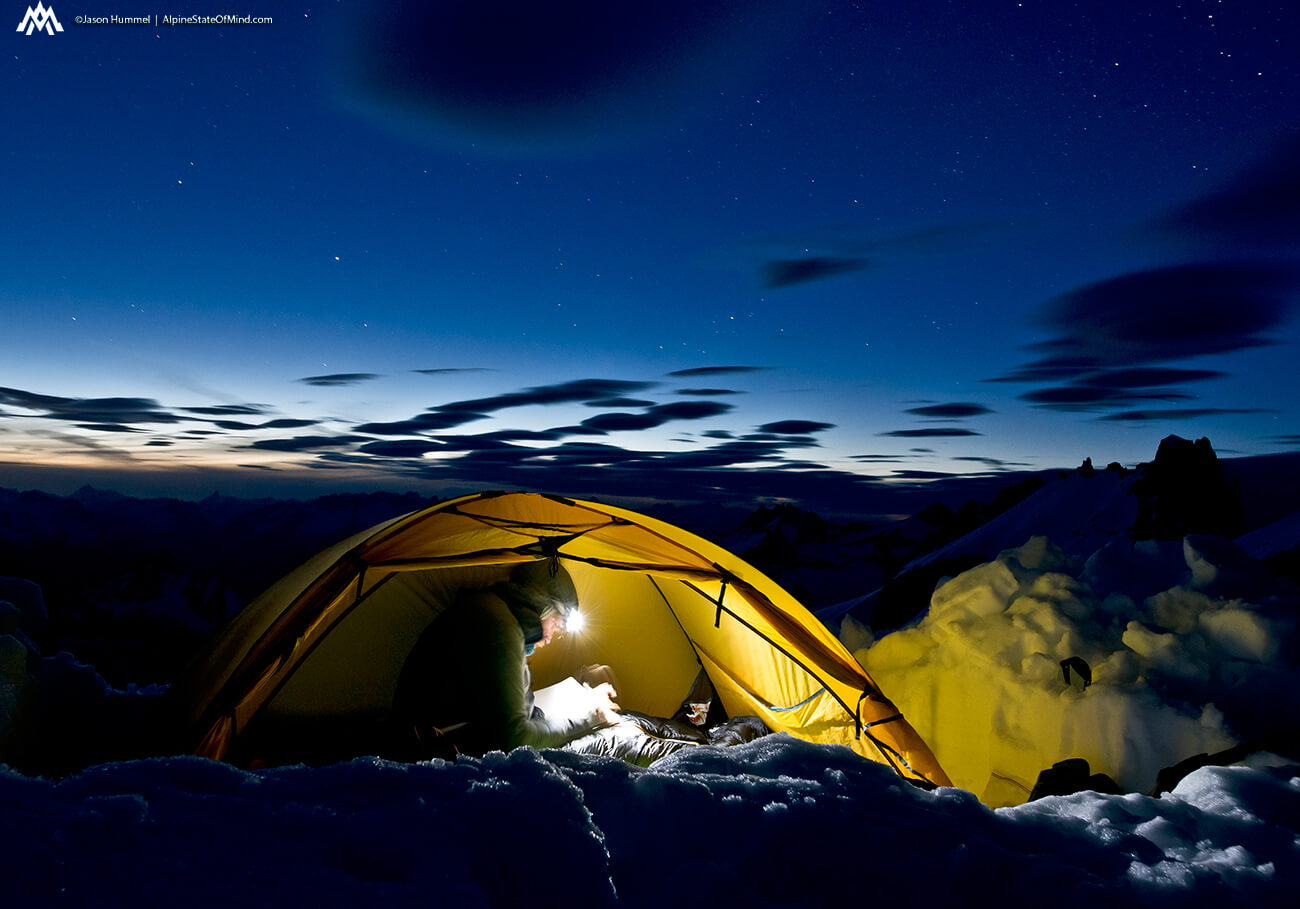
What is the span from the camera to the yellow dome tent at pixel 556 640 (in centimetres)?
417

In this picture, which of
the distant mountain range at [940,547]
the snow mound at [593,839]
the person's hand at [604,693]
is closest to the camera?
the snow mound at [593,839]

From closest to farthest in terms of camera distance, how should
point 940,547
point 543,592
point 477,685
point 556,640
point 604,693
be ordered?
point 477,685, point 543,592, point 604,693, point 556,640, point 940,547

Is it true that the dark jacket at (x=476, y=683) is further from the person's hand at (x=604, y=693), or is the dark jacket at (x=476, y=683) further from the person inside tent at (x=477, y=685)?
the person's hand at (x=604, y=693)

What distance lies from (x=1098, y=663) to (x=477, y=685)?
4.61m

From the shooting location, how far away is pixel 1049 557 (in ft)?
22.6

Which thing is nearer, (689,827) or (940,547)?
(689,827)

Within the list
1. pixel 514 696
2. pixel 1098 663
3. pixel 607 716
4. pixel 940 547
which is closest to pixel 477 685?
pixel 514 696

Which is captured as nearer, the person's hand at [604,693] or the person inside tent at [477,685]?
the person inside tent at [477,685]

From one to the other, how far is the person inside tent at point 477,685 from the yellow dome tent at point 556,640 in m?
0.43

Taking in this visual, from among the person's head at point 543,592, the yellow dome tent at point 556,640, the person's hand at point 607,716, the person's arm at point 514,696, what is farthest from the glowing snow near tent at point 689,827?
the person's head at point 543,592

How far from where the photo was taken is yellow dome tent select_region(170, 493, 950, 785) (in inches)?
164

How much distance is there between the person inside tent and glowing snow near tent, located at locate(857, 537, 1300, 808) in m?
3.29

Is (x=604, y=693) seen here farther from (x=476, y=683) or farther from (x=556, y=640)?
(x=476, y=683)

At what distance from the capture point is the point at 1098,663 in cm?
507
